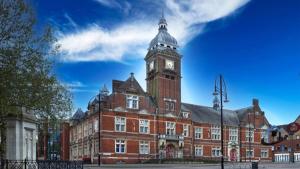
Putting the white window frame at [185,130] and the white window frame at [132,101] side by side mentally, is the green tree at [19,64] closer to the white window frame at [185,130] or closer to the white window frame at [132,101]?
the white window frame at [132,101]

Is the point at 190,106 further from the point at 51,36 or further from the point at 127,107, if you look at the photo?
the point at 51,36

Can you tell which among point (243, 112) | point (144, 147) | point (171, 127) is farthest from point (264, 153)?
point (144, 147)

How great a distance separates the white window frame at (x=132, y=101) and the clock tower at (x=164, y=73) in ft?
13.4

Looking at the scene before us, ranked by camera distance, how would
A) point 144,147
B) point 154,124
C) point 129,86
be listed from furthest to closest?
point 154,124
point 144,147
point 129,86

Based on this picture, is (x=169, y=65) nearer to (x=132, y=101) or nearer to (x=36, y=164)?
(x=132, y=101)

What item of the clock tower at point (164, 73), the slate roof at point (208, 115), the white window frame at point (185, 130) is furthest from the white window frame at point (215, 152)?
the clock tower at point (164, 73)

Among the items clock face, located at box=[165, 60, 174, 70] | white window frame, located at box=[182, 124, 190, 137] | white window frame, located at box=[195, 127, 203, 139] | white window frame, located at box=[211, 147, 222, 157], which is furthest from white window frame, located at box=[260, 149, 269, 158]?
clock face, located at box=[165, 60, 174, 70]

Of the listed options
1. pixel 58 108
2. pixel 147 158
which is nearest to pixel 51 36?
pixel 58 108

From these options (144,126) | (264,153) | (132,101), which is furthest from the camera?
(264,153)

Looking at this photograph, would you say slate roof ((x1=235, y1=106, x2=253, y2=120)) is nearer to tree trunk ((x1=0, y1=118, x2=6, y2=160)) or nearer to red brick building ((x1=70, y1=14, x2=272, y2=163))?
red brick building ((x1=70, y1=14, x2=272, y2=163))

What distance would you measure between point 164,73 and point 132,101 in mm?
7466

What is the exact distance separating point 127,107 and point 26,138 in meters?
42.9

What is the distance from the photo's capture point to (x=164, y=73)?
70000 millimetres

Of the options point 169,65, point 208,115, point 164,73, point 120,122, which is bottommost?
point 120,122
